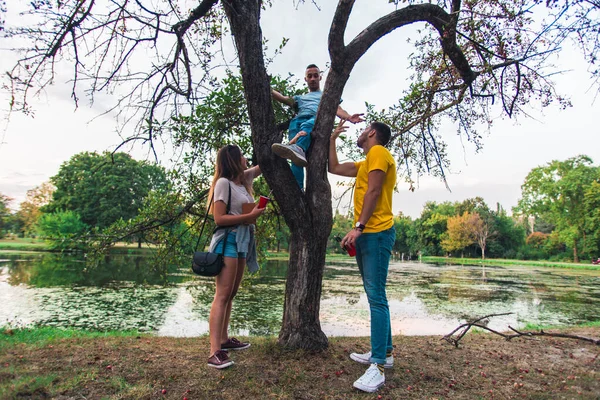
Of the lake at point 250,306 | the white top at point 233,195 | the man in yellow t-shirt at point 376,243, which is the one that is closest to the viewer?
the man in yellow t-shirt at point 376,243

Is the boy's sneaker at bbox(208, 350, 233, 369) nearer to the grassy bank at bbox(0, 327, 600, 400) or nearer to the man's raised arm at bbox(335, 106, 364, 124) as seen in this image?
the grassy bank at bbox(0, 327, 600, 400)

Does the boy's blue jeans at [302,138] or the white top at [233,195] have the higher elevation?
the boy's blue jeans at [302,138]

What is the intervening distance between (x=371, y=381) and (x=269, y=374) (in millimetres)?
762

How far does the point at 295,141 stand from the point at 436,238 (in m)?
57.3

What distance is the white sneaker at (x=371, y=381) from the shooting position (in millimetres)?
2498

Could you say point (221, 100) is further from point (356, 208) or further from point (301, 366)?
point (301, 366)

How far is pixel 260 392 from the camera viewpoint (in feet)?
7.98

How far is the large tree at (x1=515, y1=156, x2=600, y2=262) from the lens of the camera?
38438 millimetres

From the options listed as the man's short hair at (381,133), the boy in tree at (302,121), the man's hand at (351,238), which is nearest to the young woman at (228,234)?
the boy in tree at (302,121)

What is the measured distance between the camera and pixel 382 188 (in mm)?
2820

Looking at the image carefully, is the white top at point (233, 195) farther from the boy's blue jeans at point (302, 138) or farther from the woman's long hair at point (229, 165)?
the boy's blue jeans at point (302, 138)

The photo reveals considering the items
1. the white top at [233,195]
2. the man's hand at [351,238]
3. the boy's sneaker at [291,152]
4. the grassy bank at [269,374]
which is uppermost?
the boy's sneaker at [291,152]

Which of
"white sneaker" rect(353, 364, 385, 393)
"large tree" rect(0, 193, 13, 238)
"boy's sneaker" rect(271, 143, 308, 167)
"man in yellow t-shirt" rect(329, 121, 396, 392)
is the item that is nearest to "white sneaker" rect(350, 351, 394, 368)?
"man in yellow t-shirt" rect(329, 121, 396, 392)

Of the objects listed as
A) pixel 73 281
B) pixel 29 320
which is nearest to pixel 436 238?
pixel 73 281
